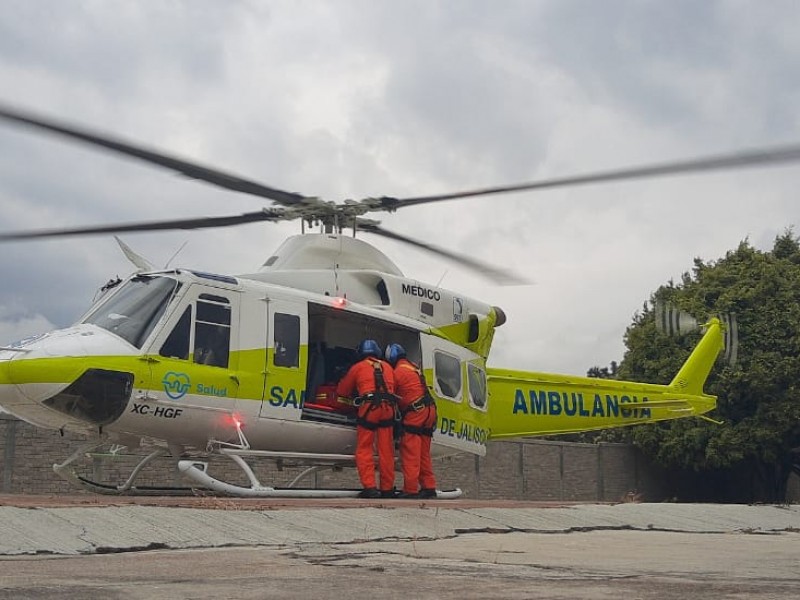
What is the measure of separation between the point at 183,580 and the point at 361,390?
7.20 metres

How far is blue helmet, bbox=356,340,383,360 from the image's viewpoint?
444 inches

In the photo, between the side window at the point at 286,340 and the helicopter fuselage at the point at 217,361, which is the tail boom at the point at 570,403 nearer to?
the helicopter fuselage at the point at 217,361

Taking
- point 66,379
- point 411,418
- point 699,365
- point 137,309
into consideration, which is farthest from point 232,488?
point 699,365

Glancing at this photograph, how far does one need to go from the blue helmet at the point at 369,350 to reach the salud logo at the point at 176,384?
7.21ft

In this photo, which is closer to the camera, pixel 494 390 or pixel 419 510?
pixel 419 510

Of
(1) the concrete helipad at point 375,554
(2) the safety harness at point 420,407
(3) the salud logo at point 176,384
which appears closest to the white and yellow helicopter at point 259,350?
(3) the salud logo at point 176,384

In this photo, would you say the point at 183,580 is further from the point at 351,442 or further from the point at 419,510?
the point at 351,442

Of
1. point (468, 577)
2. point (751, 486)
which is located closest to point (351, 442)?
point (468, 577)

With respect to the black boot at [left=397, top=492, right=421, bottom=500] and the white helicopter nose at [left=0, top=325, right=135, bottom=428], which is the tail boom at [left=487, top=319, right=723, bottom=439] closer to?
the black boot at [left=397, top=492, right=421, bottom=500]

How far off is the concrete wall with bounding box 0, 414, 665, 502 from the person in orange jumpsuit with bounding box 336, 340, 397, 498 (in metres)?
1.24

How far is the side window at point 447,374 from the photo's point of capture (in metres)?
12.4

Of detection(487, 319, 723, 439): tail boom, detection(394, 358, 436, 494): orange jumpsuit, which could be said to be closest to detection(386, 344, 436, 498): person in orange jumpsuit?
detection(394, 358, 436, 494): orange jumpsuit

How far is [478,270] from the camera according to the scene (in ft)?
41.0

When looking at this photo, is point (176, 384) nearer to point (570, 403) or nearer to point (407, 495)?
point (407, 495)
